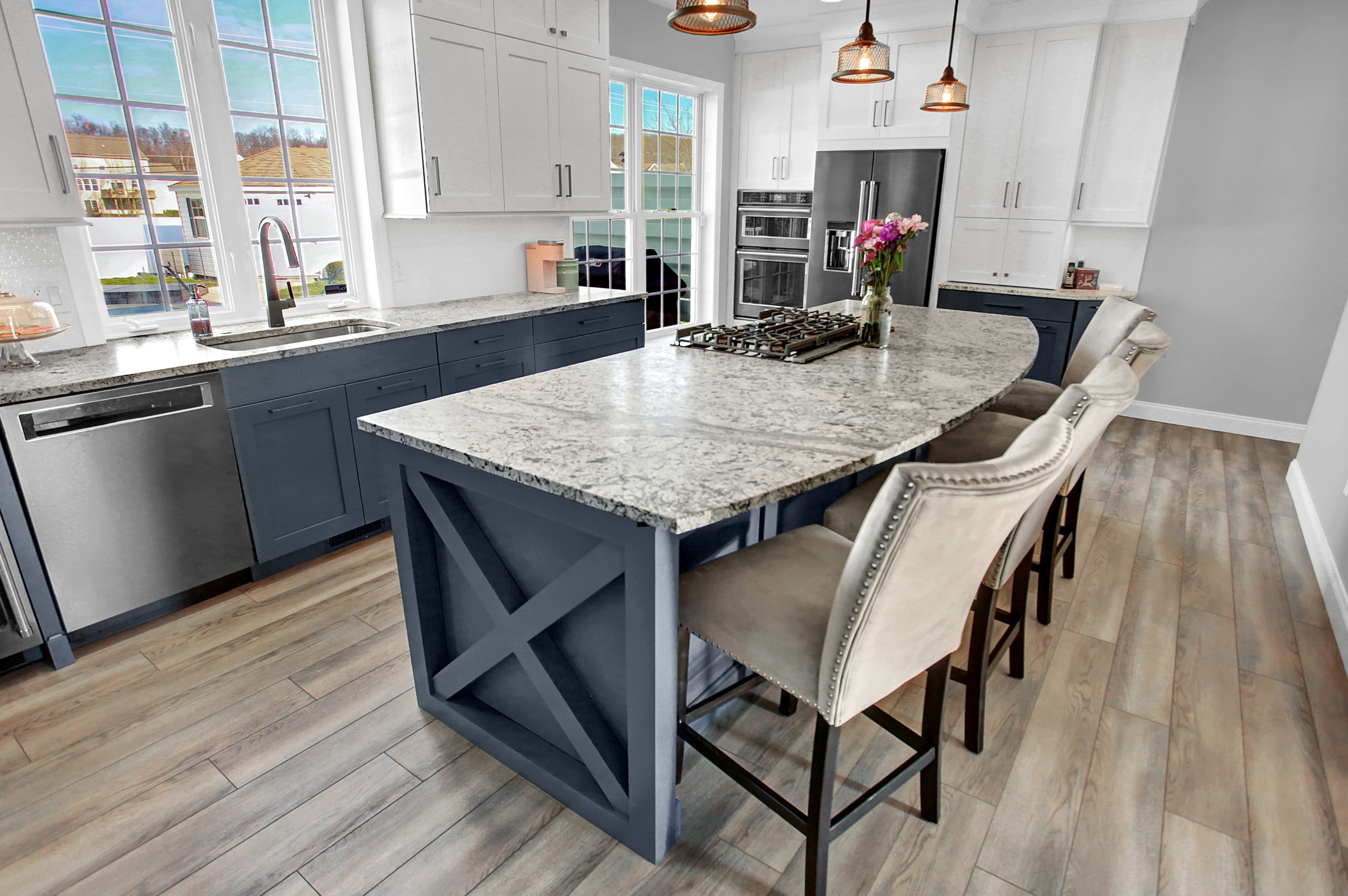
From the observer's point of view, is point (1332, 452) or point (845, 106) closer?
point (1332, 452)

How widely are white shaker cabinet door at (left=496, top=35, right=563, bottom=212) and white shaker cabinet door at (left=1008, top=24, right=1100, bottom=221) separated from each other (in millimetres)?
3045

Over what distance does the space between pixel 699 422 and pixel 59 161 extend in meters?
2.33

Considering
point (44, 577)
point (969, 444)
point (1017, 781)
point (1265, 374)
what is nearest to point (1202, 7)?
point (1265, 374)

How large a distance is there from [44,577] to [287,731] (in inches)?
37.5

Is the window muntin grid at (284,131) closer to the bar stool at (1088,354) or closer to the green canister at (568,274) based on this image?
the green canister at (568,274)

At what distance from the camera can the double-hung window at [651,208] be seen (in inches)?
190

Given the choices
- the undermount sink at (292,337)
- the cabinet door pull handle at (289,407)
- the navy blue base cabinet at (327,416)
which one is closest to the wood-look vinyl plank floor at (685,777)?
the navy blue base cabinet at (327,416)

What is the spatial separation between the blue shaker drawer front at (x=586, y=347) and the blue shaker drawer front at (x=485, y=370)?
0.08 meters

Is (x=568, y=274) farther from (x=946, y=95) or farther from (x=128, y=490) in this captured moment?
(x=128, y=490)

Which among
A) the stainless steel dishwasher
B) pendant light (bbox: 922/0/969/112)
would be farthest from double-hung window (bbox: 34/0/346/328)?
pendant light (bbox: 922/0/969/112)

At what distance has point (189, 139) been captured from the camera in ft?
9.37

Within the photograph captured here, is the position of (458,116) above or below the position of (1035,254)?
above

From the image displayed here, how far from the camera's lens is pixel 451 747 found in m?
1.88

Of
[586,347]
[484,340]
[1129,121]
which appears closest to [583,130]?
[586,347]
